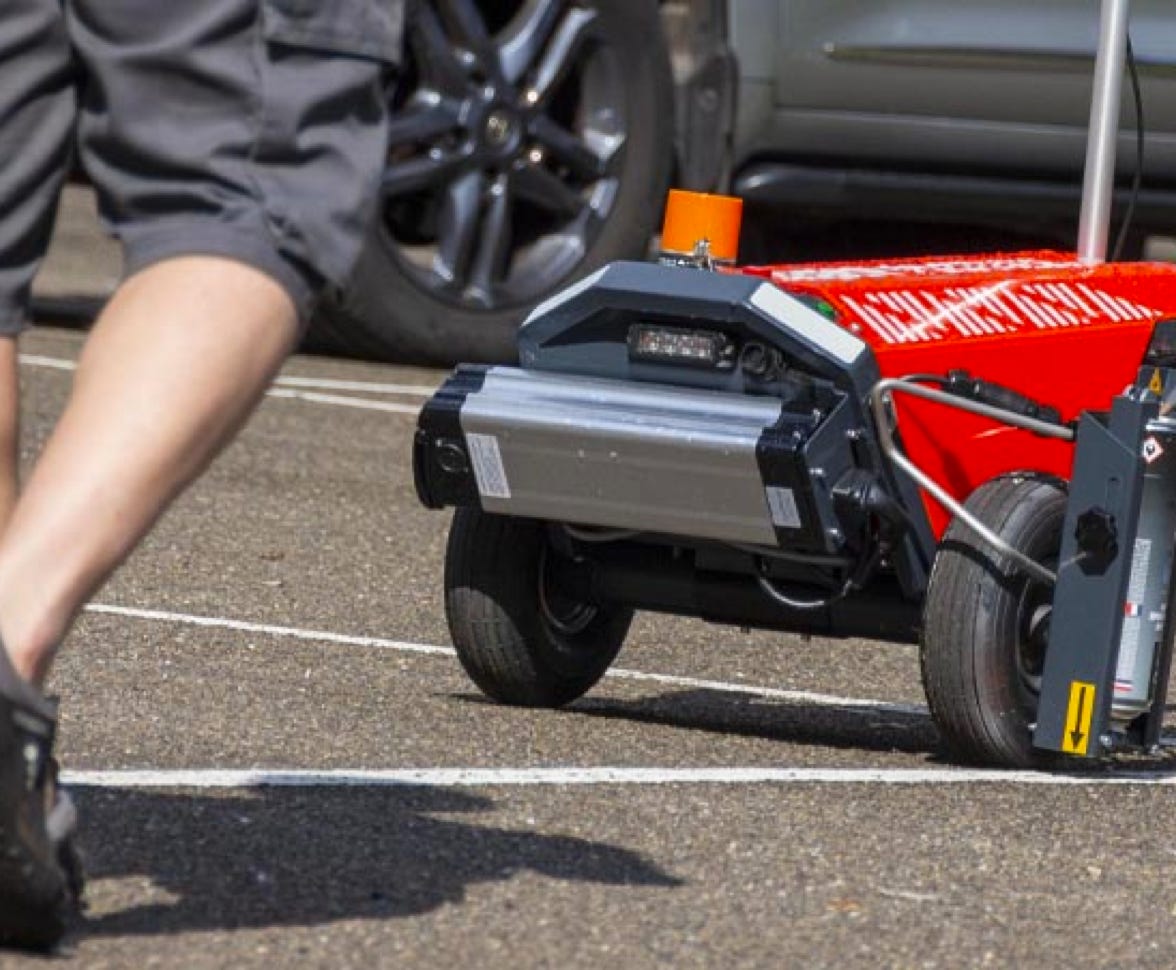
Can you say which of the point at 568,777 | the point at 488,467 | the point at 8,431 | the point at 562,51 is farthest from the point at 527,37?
the point at 8,431

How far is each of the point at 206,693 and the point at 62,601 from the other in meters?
1.60

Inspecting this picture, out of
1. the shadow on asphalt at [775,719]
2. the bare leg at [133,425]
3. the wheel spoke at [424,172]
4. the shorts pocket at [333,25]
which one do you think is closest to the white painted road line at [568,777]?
the shadow on asphalt at [775,719]

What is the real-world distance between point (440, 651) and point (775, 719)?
24.2 inches

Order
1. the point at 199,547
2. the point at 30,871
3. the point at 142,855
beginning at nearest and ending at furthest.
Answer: the point at 30,871, the point at 142,855, the point at 199,547

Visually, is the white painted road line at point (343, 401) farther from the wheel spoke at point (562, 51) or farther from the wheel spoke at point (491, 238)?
the wheel spoke at point (562, 51)

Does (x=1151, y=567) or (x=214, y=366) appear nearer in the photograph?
(x=214, y=366)

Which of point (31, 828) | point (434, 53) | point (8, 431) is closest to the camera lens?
point (31, 828)

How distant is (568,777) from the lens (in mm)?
3924

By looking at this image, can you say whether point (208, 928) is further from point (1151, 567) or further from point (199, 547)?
point (199, 547)

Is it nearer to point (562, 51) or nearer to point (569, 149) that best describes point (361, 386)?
point (569, 149)

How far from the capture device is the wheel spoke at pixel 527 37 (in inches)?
305

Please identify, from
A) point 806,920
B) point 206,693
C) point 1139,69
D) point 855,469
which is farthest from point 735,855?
point 1139,69

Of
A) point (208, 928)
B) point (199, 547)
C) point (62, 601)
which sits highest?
point (62, 601)

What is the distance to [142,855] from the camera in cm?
327
